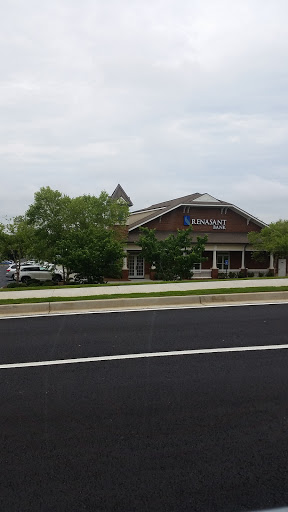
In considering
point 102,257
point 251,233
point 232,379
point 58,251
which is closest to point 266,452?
point 232,379

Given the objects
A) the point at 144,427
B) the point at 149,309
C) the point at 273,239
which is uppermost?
the point at 273,239

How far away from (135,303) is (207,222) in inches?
1035

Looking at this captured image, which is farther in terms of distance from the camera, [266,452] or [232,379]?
[232,379]

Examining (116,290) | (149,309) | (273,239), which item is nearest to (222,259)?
(273,239)

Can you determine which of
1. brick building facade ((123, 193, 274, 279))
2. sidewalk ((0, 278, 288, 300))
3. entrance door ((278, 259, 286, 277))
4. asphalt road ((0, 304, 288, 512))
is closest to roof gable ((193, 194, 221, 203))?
brick building facade ((123, 193, 274, 279))

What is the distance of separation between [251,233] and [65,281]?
16.5 metres

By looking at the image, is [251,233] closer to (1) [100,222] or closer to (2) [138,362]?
(1) [100,222]

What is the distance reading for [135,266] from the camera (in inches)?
1420

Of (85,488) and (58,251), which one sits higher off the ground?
(58,251)

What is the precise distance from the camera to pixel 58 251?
79.0ft

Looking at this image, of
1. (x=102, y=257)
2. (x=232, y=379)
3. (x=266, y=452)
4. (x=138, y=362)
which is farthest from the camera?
(x=102, y=257)

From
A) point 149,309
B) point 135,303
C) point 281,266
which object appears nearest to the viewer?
point 149,309

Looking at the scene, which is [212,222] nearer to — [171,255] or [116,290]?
[171,255]

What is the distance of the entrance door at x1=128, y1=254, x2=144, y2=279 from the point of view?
3588cm
